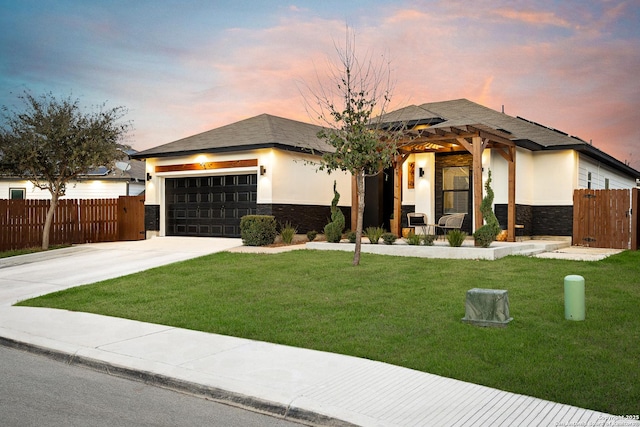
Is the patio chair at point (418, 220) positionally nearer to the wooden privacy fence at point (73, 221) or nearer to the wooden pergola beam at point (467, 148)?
the wooden pergola beam at point (467, 148)

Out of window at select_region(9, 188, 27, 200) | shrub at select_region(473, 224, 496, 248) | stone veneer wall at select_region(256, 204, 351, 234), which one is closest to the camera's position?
shrub at select_region(473, 224, 496, 248)

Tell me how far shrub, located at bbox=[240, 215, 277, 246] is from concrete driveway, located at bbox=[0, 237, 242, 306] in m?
0.62

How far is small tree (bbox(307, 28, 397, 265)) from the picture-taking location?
12578 millimetres

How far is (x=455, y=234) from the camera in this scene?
1495 cm

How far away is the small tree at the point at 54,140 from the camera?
18531 millimetres

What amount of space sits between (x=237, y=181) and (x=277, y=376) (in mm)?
15363

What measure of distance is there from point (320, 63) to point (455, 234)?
5.98 metres

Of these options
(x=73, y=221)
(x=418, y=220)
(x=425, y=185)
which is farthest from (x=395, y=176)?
(x=73, y=221)

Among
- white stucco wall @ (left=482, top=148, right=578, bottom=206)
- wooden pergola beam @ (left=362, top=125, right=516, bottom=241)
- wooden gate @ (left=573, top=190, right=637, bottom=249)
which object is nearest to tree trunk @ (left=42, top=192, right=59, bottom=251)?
wooden pergola beam @ (left=362, top=125, right=516, bottom=241)

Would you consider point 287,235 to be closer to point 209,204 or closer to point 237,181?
point 237,181

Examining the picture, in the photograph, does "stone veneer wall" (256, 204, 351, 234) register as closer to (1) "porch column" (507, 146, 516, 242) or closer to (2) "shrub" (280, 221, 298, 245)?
(2) "shrub" (280, 221, 298, 245)

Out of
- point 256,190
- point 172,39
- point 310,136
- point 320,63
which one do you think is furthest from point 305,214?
point 172,39

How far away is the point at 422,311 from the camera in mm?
8281

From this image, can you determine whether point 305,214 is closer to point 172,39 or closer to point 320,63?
point 320,63
